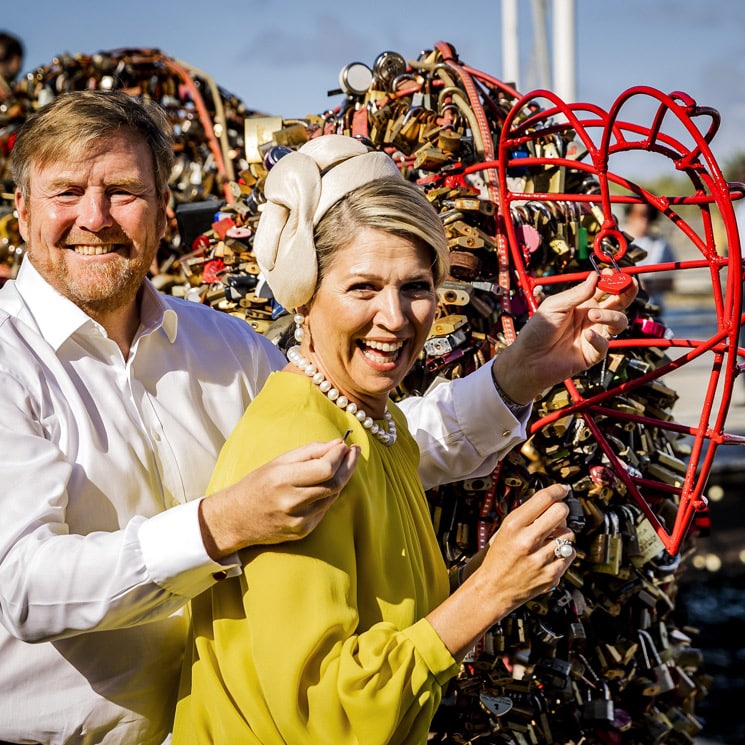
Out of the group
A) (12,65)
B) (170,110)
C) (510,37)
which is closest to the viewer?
(170,110)

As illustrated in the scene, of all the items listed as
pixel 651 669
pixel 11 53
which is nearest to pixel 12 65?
pixel 11 53

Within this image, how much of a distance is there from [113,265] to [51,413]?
1.08 ft

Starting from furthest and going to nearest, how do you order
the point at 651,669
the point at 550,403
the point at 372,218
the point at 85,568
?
1. the point at 651,669
2. the point at 550,403
3. the point at 372,218
4. the point at 85,568

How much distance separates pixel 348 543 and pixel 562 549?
0.32 m

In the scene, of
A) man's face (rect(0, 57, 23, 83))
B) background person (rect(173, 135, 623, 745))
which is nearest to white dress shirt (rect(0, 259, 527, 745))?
background person (rect(173, 135, 623, 745))

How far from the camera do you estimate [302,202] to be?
5.24 ft

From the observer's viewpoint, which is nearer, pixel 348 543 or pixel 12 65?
pixel 348 543

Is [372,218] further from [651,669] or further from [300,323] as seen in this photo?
[651,669]

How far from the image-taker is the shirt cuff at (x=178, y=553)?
1485 millimetres

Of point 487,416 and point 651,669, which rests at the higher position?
point 487,416

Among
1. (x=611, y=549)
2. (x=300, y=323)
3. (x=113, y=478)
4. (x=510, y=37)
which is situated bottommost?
(x=611, y=549)

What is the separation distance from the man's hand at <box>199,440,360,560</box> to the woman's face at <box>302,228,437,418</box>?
25cm

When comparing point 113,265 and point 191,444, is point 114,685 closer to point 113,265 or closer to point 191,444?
point 191,444

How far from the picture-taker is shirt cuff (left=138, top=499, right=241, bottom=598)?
1.49 meters
